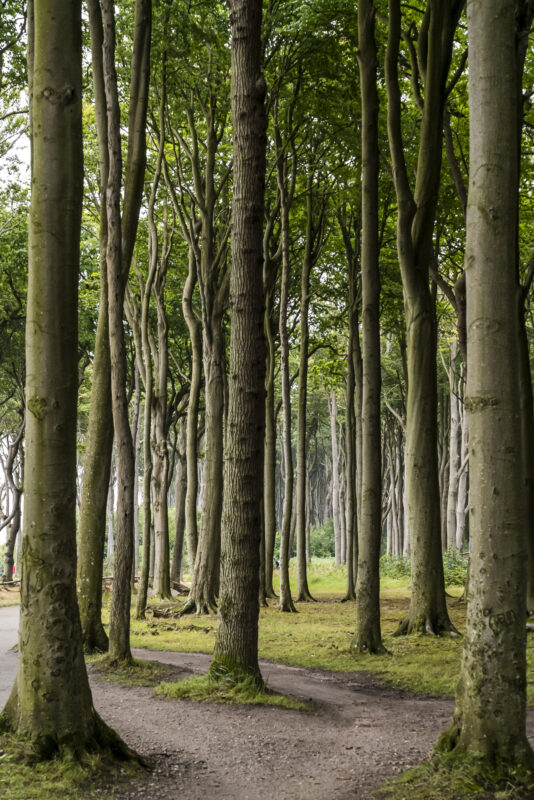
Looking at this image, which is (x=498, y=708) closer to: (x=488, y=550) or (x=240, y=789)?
(x=488, y=550)

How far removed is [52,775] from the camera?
449 cm

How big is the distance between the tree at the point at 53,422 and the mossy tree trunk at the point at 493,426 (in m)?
2.56

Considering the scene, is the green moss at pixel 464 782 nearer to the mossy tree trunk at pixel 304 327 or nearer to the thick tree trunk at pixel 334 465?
the mossy tree trunk at pixel 304 327

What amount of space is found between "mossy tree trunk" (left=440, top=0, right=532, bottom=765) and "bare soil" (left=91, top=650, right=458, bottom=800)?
0.98 meters

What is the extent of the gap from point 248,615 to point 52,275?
13.8 feet

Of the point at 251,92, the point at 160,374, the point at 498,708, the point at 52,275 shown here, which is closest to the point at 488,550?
the point at 498,708

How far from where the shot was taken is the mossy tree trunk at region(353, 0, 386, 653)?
10.9m

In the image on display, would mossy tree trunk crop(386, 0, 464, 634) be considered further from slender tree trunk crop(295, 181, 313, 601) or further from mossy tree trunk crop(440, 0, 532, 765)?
mossy tree trunk crop(440, 0, 532, 765)

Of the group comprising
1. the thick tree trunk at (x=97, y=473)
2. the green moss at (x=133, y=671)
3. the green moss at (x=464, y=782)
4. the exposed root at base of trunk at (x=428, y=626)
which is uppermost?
the thick tree trunk at (x=97, y=473)

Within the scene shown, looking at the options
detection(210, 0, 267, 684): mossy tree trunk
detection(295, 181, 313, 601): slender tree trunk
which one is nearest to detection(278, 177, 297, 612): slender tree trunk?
detection(295, 181, 313, 601): slender tree trunk

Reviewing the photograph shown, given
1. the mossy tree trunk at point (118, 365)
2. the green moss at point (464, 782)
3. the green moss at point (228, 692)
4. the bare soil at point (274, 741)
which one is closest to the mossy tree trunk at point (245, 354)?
the green moss at point (228, 692)

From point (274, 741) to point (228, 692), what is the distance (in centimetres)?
138

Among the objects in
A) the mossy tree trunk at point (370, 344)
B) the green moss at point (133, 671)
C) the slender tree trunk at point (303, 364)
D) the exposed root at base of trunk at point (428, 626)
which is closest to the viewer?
the green moss at point (133, 671)

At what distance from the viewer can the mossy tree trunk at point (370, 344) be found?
10.9 meters
